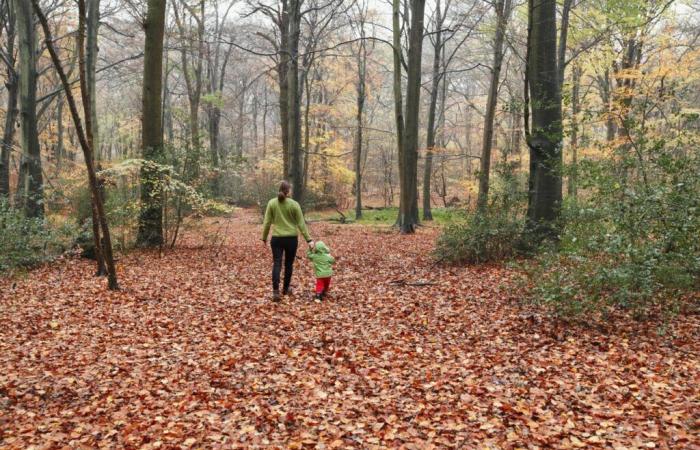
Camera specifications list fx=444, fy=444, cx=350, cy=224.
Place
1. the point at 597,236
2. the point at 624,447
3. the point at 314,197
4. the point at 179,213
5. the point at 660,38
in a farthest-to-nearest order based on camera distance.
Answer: the point at 314,197 < the point at 660,38 < the point at 179,213 < the point at 597,236 < the point at 624,447

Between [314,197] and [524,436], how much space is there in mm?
23398

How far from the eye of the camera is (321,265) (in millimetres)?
7379

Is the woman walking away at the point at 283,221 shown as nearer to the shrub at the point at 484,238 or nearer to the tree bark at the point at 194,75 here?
the shrub at the point at 484,238

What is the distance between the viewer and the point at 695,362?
436 cm

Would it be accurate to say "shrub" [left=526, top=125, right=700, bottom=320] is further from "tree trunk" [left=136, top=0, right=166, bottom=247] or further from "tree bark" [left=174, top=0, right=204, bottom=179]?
"tree trunk" [left=136, top=0, right=166, bottom=247]

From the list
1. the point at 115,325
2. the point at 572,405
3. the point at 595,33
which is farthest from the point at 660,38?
the point at 115,325

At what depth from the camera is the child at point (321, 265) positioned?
24.1ft

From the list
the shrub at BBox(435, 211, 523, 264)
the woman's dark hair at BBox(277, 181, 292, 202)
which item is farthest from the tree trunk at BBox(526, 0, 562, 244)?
the woman's dark hair at BBox(277, 181, 292, 202)

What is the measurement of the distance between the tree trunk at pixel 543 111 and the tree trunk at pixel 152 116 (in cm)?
871

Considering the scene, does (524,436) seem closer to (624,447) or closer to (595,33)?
(624,447)

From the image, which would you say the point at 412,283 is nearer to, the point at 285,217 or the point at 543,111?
the point at 285,217

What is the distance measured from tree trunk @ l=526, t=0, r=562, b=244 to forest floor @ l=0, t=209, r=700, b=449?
5.77 feet

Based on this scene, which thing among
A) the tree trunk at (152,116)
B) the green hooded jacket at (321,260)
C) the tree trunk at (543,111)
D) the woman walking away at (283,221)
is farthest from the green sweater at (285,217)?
the tree trunk at (152,116)

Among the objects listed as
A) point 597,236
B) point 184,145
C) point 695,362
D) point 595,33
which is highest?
point 595,33
